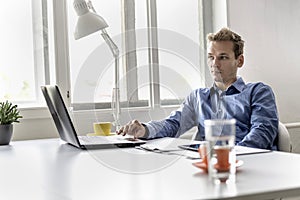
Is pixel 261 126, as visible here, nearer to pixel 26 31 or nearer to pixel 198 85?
pixel 198 85

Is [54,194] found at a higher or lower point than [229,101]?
lower

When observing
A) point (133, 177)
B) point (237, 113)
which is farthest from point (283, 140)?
point (133, 177)

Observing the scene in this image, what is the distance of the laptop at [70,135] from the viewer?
1.74 m

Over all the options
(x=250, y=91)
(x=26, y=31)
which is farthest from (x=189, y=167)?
(x=26, y=31)

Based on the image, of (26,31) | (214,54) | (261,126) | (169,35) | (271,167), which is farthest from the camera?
(169,35)

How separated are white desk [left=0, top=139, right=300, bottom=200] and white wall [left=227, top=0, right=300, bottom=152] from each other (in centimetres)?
159

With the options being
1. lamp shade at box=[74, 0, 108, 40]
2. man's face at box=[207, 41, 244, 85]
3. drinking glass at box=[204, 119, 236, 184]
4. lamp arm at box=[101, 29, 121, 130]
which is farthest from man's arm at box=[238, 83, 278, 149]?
drinking glass at box=[204, 119, 236, 184]

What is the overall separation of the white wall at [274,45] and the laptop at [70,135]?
1301 millimetres

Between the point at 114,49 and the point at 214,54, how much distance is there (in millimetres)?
482

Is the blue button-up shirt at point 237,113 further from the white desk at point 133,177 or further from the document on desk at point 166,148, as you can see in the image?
the white desk at point 133,177

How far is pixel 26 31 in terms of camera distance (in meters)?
2.60

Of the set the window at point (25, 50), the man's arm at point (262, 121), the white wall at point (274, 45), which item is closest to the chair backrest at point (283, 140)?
the man's arm at point (262, 121)

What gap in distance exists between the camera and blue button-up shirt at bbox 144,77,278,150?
196 cm

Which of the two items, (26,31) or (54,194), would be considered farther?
(26,31)
